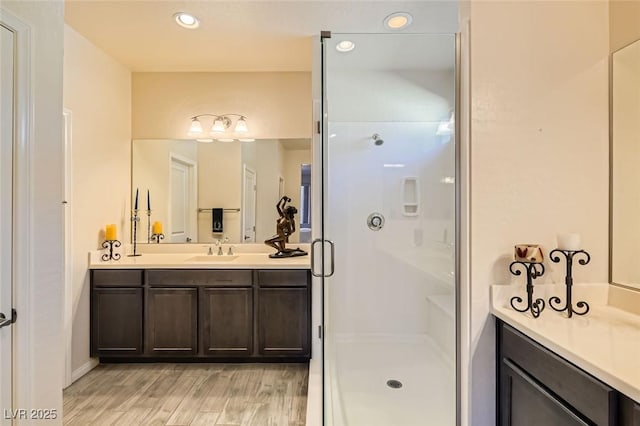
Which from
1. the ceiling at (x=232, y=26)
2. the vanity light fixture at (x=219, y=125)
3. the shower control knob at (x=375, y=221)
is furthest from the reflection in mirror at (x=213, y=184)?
the shower control knob at (x=375, y=221)

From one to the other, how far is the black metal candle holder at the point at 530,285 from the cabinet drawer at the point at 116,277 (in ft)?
8.50

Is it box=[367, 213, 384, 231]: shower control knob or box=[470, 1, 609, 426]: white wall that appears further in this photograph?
box=[367, 213, 384, 231]: shower control knob

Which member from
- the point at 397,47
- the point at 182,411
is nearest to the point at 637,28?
the point at 397,47

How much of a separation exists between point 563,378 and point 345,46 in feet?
7.19

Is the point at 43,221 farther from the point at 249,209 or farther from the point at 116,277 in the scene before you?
the point at 249,209

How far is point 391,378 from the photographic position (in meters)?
2.32

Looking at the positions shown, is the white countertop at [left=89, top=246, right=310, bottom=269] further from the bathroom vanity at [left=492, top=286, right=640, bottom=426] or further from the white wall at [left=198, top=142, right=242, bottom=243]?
the bathroom vanity at [left=492, top=286, right=640, bottom=426]

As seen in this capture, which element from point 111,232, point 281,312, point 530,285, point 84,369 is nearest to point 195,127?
point 111,232

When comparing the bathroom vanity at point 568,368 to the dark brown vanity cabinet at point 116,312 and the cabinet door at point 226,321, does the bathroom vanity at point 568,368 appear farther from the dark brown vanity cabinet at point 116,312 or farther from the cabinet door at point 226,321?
the dark brown vanity cabinet at point 116,312

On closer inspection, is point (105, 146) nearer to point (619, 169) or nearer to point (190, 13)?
point (190, 13)

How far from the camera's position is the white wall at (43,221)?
1149 mm

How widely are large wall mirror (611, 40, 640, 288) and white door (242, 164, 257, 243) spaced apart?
2.55 m

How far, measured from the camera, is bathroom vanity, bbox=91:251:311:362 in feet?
8.27

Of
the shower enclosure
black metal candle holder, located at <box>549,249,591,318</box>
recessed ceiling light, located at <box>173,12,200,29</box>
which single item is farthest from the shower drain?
recessed ceiling light, located at <box>173,12,200,29</box>
